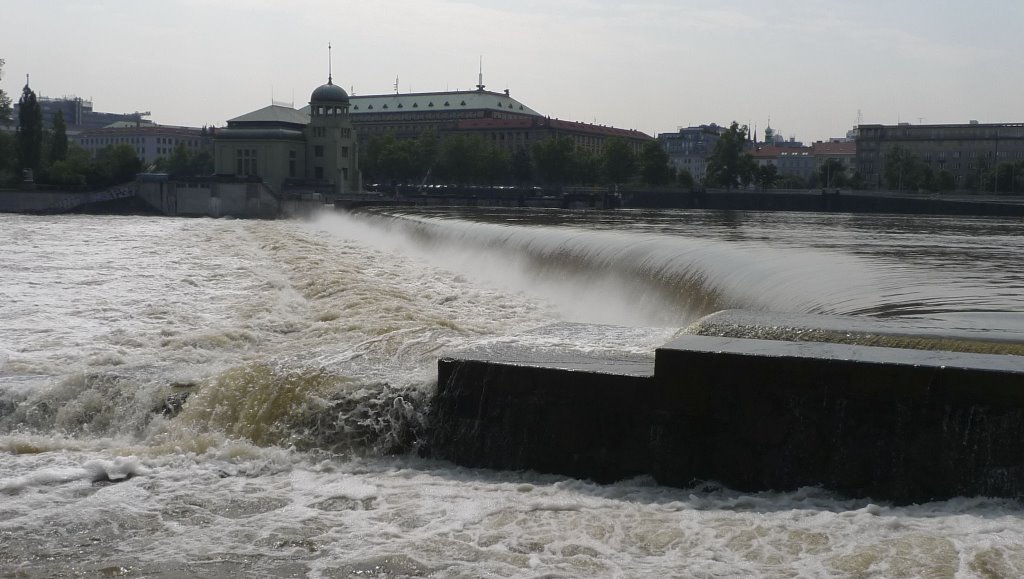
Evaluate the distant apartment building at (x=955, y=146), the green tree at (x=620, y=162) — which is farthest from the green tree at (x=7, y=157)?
the distant apartment building at (x=955, y=146)

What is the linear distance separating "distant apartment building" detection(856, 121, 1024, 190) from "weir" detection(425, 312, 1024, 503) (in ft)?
403

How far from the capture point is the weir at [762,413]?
22.6 feet

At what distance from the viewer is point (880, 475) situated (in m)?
7.11

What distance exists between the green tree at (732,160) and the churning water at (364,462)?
9424 cm

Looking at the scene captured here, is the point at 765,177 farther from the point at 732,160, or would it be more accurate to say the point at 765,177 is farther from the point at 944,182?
the point at 944,182

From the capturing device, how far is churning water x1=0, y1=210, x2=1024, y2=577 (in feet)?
20.8

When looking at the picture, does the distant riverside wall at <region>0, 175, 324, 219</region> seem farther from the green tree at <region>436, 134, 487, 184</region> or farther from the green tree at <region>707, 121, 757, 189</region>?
the green tree at <region>707, 121, 757, 189</region>

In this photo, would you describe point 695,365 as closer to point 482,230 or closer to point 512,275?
Answer: point 512,275

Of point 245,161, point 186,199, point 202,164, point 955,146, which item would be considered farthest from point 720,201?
point 202,164

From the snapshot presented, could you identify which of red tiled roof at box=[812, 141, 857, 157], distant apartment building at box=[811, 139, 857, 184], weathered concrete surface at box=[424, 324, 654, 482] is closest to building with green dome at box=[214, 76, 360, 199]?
distant apartment building at box=[811, 139, 857, 184]

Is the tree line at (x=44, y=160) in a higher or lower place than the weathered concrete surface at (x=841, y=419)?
higher

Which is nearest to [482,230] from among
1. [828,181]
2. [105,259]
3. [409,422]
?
[105,259]

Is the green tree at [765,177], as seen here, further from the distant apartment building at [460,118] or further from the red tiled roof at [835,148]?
the red tiled roof at [835,148]

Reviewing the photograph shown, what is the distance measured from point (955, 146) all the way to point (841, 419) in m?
136
